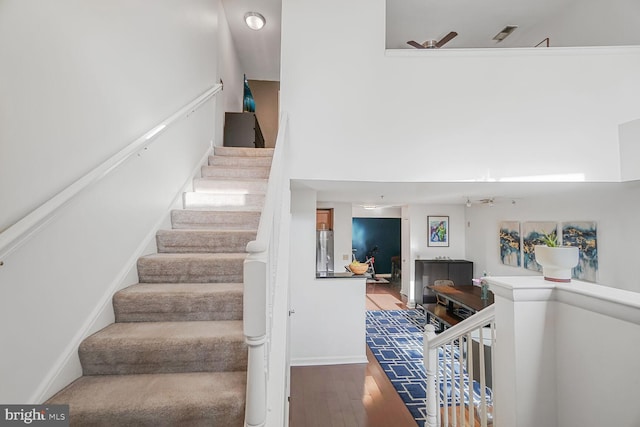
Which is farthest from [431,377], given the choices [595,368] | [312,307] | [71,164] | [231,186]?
[71,164]

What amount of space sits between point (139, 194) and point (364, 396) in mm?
2950

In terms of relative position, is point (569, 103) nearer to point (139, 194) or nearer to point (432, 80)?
point (432, 80)

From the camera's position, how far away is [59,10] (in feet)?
4.27

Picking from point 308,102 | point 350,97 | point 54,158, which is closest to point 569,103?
point 350,97

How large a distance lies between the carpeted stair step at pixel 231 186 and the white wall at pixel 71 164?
21.8 inches

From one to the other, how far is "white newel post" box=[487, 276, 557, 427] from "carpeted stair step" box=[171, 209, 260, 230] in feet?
6.29

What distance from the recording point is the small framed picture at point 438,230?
653 cm

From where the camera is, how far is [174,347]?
142 centimetres

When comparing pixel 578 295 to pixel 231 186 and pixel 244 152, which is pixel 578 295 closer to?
pixel 231 186

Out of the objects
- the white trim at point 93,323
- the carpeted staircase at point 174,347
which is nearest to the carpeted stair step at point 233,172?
the carpeted staircase at point 174,347

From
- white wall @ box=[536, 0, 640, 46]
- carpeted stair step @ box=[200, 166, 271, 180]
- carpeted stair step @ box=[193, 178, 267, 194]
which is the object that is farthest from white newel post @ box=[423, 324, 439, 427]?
white wall @ box=[536, 0, 640, 46]

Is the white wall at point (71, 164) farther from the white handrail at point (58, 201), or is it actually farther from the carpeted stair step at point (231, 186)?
the carpeted stair step at point (231, 186)

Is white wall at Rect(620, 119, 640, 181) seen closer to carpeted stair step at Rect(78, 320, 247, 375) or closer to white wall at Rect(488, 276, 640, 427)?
white wall at Rect(488, 276, 640, 427)

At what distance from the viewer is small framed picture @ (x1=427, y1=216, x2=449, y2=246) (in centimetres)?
653
